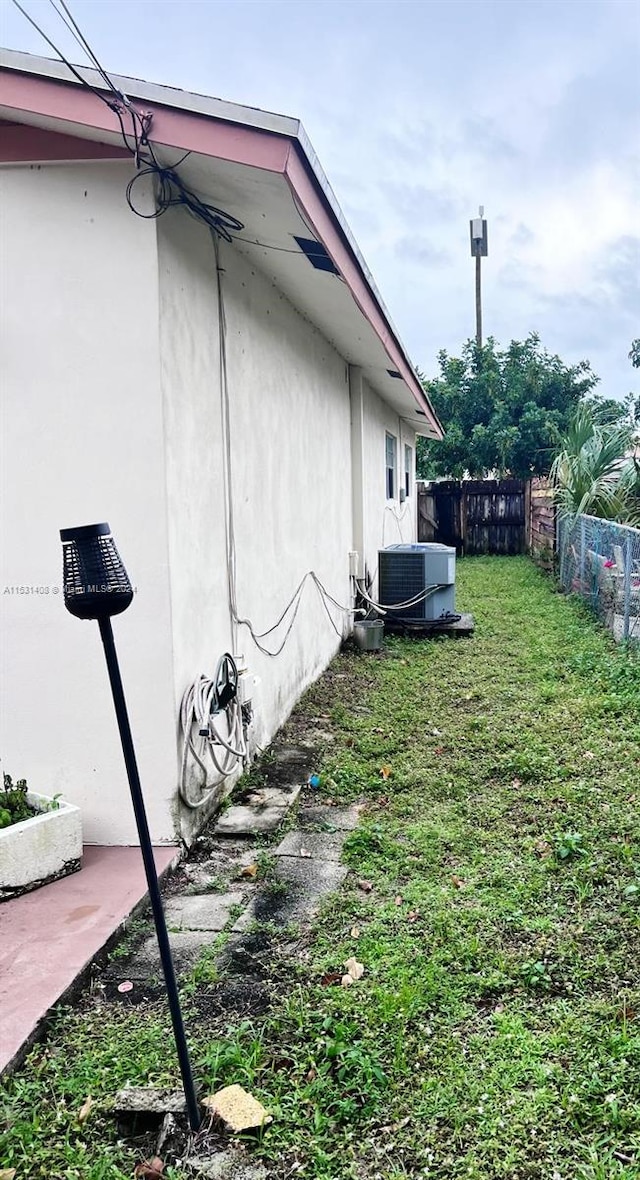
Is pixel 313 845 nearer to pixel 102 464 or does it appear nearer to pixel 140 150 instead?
pixel 102 464

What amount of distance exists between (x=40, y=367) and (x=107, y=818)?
1.93 metres

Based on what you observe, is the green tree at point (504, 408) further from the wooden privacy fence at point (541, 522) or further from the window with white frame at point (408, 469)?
the window with white frame at point (408, 469)

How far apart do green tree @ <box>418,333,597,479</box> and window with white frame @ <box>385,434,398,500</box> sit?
5.58 meters

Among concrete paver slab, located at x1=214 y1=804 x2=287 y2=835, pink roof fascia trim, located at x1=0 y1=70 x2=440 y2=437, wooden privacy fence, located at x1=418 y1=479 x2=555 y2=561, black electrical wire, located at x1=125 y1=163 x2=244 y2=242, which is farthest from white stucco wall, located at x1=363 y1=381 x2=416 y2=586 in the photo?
pink roof fascia trim, located at x1=0 y1=70 x2=440 y2=437

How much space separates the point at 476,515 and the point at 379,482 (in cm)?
719

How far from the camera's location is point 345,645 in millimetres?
8125

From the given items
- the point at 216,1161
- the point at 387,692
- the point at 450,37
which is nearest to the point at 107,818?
the point at 216,1161

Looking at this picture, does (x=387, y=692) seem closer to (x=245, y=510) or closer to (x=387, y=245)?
(x=245, y=510)

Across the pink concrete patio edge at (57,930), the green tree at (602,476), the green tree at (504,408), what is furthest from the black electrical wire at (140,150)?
the green tree at (504,408)

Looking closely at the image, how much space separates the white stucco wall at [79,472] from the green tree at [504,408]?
1534 cm

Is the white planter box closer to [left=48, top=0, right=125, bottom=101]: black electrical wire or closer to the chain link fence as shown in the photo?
[left=48, top=0, right=125, bottom=101]: black electrical wire

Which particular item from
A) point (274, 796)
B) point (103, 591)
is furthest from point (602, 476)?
point (103, 591)

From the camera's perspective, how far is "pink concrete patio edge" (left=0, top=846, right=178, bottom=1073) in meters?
2.29

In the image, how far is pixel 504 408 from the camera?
17.9 metres
